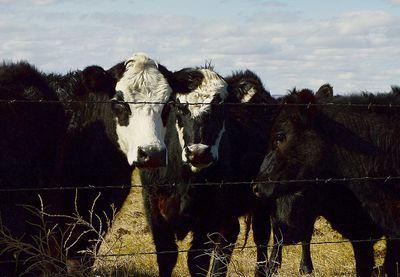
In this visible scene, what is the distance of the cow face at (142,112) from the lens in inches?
251

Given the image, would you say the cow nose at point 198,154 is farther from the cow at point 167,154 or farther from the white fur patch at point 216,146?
the white fur patch at point 216,146

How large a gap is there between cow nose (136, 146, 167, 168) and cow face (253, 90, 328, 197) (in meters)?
1.27

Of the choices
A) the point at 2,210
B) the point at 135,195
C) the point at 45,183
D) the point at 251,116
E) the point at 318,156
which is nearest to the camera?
the point at 2,210

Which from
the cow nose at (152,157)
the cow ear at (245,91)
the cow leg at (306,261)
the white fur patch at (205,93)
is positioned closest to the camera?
the cow nose at (152,157)

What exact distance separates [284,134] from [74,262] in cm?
215

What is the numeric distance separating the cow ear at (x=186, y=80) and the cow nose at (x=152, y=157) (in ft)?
3.84

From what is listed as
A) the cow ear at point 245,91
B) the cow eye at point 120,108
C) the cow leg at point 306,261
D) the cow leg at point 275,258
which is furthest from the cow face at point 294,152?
the cow leg at point 306,261

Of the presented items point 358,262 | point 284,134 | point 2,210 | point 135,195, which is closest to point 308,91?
point 284,134

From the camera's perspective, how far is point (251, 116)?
8.57m

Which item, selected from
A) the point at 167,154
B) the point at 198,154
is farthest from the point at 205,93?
the point at 167,154

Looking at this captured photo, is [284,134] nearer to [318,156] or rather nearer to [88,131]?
[318,156]

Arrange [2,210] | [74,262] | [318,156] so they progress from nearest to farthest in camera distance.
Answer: [2,210] < [74,262] < [318,156]

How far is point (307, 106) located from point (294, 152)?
0.41 metres

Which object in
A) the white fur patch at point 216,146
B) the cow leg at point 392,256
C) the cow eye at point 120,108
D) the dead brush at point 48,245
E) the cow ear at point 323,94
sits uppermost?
the cow ear at point 323,94
